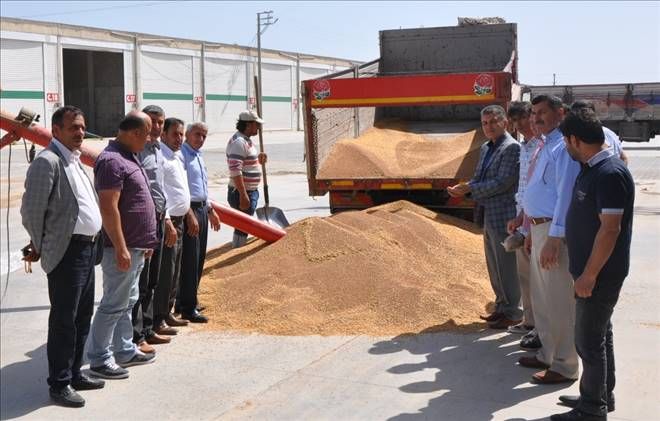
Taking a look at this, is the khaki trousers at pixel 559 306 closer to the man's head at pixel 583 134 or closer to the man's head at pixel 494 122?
the man's head at pixel 583 134

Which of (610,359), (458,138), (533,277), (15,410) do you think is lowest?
(15,410)

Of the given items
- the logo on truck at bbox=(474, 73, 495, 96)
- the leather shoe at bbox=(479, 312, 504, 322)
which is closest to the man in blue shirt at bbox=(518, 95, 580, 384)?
the leather shoe at bbox=(479, 312, 504, 322)

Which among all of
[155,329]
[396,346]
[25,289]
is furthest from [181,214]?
[25,289]

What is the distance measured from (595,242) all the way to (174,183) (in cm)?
323

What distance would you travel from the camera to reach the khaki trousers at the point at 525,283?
5648 mm

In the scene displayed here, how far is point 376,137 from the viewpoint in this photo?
1137cm

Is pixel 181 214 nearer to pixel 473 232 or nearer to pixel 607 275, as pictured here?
pixel 607 275

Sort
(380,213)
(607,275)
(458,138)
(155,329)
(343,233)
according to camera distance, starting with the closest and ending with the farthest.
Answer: (607,275) → (155,329) → (343,233) → (380,213) → (458,138)

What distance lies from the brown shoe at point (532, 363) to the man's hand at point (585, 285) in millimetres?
1314

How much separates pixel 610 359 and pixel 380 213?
14.9 ft

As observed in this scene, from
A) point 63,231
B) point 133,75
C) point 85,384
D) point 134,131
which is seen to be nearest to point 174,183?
point 134,131

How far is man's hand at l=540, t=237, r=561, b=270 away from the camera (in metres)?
4.47

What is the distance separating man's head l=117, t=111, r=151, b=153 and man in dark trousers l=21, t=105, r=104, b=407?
1.00 ft

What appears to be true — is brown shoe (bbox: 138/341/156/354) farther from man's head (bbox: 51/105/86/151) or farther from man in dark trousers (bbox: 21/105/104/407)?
man's head (bbox: 51/105/86/151)
